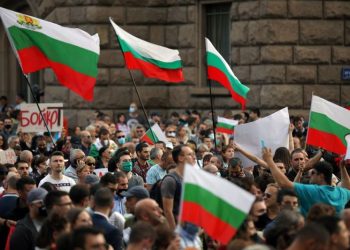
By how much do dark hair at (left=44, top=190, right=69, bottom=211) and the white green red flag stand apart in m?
5.07

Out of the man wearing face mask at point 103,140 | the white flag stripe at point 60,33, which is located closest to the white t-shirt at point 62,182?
the white flag stripe at point 60,33

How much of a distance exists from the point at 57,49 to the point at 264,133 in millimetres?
2826

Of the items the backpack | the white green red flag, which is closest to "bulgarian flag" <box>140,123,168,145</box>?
the white green red flag

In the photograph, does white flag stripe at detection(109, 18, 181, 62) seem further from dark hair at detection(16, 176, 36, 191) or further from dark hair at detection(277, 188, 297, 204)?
dark hair at detection(277, 188, 297, 204)

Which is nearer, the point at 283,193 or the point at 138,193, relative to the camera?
the point at 283,193

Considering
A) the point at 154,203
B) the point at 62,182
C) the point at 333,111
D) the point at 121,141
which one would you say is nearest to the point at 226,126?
the point at 121,141

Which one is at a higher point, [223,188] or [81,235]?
[223,188]

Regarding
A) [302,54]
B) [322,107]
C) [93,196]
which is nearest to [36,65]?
[322,107]

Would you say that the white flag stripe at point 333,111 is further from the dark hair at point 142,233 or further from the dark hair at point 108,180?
the dark hair at point 142,233

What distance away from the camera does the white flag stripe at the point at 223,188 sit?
9.79 m

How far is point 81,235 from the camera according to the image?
31.2ft

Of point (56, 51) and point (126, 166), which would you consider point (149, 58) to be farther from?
point (126, 166)

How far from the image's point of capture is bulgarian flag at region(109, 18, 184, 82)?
18703mm

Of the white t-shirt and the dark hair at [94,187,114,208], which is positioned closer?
the dark hair at [94,187,114,208]
